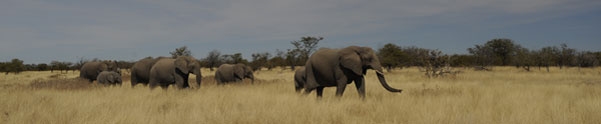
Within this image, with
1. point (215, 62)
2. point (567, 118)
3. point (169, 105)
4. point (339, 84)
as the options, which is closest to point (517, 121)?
point (567, 118)

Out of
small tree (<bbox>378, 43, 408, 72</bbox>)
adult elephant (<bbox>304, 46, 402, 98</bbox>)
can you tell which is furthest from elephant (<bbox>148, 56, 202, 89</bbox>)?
small tree (<bbox>378, 43, 408, 72</bbox>)

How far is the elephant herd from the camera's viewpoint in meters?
7.08

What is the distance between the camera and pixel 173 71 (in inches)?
414

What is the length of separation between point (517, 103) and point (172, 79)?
9.12m

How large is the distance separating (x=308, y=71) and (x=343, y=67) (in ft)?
3.61

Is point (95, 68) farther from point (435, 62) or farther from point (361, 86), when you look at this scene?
point (435, 62)

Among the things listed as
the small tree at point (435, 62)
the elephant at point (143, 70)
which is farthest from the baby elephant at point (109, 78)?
the small tree at point (435, 62)

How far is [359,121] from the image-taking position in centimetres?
474

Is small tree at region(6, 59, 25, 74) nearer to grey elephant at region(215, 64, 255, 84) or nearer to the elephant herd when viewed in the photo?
the elephant herd

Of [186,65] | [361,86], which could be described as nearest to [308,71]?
[361,86]

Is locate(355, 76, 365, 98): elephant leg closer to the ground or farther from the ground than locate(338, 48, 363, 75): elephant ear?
closer to the ground

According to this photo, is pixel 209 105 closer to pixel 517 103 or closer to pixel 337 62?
pixel 337 62

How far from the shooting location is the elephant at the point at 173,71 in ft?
33.9

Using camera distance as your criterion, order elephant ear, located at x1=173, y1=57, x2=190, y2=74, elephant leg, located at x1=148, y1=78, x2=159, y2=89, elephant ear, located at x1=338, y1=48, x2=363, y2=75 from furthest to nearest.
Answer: elephant leg, located at x1=148, y1=78, x2=159, y2=89, elephant ear, located at x1=173, y1=57, x2=190, y2=74, elephant ear, located at x1=338, y1=48, x2=363, y2=75
